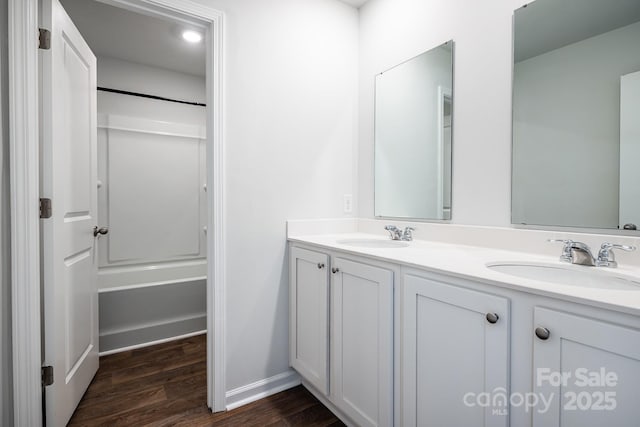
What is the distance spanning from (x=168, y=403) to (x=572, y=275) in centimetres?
194

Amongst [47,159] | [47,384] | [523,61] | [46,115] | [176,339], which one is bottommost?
[176,339]

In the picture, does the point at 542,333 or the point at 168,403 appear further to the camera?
the point at 168,403

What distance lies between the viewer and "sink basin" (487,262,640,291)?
930mm

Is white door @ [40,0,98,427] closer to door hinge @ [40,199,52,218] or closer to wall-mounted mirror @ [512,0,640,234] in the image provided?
door hinge @ [40,199,52,218]

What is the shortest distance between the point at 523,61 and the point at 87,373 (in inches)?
106

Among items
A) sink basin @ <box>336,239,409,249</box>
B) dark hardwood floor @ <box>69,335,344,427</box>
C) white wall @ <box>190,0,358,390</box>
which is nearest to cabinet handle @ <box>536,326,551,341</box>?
sink basin @ <box>336,239,409,249</box>

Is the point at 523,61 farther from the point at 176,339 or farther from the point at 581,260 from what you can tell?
the point at 176,339

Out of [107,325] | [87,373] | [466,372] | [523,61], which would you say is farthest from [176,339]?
[523,61]

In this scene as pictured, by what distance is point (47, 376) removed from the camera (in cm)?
137

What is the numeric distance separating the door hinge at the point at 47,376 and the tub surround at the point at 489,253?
3.98 ft

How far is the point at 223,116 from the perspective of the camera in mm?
1622

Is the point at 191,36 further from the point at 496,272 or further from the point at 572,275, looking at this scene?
the point at 572,275

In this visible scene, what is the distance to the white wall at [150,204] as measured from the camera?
248 centimetres

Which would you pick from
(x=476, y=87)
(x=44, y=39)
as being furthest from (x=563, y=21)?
(x=44, y=39)
